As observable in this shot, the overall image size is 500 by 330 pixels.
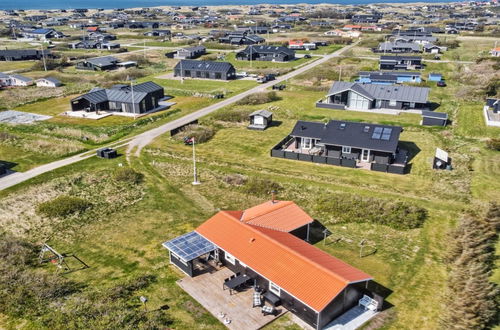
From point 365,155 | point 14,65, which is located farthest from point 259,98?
point 14,65

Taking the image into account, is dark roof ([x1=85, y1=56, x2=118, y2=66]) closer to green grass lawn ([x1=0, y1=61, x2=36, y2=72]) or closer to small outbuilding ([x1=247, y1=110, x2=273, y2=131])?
green grass lawn ([x1=0, y1=61, x2=36, y2=72])

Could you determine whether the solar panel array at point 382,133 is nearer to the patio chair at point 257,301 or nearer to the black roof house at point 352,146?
the black roof house at point 352,146

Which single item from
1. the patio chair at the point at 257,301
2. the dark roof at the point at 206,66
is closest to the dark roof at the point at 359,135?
the patio chair at the point at 257,301

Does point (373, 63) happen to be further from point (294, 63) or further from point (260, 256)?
point (260, 256)

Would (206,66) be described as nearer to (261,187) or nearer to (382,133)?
(382,133)

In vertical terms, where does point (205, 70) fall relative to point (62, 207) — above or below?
above

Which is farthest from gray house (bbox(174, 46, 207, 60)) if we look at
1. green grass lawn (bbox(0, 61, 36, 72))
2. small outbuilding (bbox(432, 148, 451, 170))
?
small outbuilding (bbox(432, 148, 451, 170))
